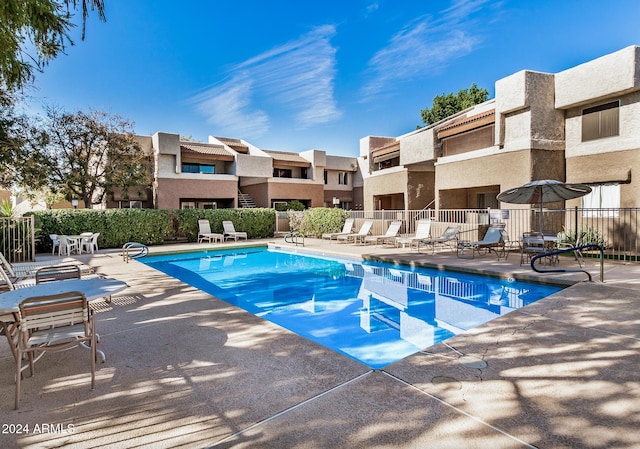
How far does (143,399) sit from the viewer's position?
3025mm

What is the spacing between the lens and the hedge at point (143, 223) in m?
15.5

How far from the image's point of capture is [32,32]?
6.39 m

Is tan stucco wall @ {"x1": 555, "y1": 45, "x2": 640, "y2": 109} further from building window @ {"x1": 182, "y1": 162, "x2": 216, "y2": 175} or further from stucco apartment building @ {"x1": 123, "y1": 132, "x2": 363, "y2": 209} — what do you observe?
building window @ {"x1": 182, "y1": 162, "x2": 216, "y2": 175}

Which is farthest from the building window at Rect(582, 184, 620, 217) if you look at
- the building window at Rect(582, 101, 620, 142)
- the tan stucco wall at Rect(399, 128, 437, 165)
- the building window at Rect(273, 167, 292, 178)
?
the building window at Rect(273, 167, 292, 178)

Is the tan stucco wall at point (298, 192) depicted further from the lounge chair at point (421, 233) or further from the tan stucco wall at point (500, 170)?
the lounge chair at point (421, 233)

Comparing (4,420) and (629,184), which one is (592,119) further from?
(4,420)

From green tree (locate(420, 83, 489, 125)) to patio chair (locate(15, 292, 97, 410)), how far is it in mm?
39838

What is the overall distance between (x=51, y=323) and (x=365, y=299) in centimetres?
618

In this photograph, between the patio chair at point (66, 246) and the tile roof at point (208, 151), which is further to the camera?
the tile roof at point (208, 151)

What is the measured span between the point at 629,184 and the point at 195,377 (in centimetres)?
1566

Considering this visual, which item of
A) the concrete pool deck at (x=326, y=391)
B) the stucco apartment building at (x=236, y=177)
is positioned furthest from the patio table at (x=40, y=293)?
the stucco apartment building at (x=236, y=177)

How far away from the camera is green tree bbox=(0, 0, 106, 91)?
221 inches

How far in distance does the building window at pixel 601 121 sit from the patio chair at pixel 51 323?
16.9m

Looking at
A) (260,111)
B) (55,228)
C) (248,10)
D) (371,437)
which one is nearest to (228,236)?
(55,228)
